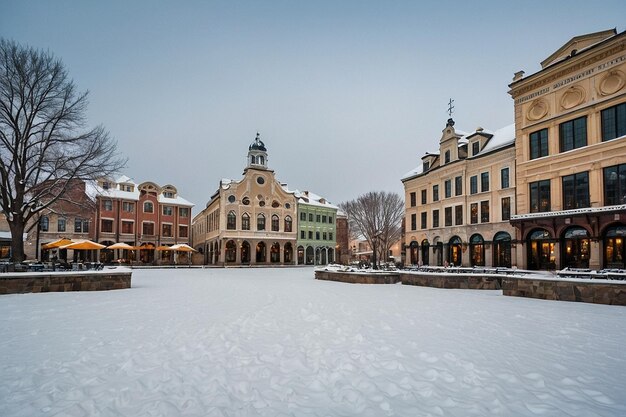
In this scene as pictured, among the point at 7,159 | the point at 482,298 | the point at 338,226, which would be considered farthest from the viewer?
the point at 338,226

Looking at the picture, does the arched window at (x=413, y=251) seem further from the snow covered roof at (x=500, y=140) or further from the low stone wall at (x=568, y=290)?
the low stone wall at (x=568, y=290)

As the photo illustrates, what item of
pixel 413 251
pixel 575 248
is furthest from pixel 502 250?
pixel 413 251

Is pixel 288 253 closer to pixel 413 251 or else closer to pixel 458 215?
pixel 413 251

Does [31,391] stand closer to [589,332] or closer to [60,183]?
[589,332]

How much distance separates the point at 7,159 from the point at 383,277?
73.8ft

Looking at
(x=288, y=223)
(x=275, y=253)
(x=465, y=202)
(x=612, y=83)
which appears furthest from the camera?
(x=288, y=223)

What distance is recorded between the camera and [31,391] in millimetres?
4676

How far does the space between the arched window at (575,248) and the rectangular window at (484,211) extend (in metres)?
7.40

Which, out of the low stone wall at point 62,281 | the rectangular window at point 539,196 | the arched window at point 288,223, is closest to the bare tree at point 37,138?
the low stone wall at point 62,281

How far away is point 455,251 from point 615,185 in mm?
14416

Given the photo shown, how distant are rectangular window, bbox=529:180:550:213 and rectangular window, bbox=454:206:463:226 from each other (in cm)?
795

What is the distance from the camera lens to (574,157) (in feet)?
71.4

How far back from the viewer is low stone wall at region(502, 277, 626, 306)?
12125mm

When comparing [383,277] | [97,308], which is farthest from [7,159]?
[383,277]
